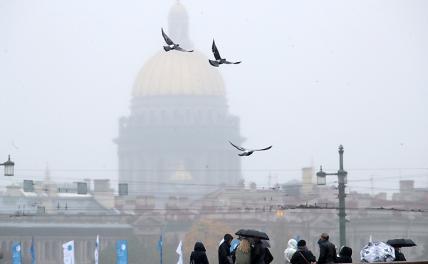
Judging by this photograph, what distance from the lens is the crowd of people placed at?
66.2ft

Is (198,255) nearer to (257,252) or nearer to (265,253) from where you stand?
(265,253)

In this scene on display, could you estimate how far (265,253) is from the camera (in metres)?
20.4

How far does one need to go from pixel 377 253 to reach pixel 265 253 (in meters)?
1.69

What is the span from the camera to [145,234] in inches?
5699

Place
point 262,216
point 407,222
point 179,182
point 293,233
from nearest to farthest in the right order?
point 407,222
point 293,233
point 262,216
point 179,182

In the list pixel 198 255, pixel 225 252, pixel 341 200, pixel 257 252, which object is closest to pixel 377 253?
pixel 257 252

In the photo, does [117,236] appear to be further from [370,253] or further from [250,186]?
[370,253]

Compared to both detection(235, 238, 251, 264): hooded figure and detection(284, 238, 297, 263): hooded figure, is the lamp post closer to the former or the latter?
detection(284, 238, 297, 263): hooded figure

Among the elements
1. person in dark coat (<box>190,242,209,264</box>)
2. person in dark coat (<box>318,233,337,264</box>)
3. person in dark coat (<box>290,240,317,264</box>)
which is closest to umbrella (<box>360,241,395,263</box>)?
person in dark coat (<box>290,240,317,264</box>)

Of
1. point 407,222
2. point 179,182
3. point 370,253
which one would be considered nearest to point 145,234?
point 407,222

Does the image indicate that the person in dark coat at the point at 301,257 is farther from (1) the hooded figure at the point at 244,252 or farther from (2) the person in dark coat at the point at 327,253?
(1) the hooded figure at the point at 244,252

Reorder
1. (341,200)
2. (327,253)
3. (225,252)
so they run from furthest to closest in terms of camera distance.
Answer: (341,200)
(225,252)
(327,253)

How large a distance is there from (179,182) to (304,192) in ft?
157

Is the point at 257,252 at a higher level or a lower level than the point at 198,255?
higher
